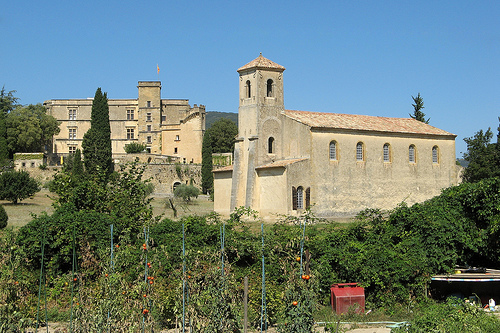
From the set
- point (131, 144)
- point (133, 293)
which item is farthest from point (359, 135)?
point (131, 144)

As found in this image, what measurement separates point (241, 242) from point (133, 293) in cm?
398

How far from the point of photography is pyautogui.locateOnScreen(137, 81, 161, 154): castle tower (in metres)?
75.2

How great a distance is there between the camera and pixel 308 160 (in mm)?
35656

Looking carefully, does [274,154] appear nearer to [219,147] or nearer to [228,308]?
[228,308]

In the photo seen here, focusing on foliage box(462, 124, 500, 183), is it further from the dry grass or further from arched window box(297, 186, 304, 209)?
the dry grass

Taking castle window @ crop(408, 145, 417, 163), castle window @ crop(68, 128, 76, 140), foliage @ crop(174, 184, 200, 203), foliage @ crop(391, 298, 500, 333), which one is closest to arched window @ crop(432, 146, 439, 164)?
Result: castle window @ crop(408, 145, 417, 163)

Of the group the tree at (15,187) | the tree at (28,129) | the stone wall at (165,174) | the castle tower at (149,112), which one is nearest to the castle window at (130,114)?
the castle tower at (149,112)

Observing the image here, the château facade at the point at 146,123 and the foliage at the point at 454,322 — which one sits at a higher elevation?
the château facade at the point at 146,123

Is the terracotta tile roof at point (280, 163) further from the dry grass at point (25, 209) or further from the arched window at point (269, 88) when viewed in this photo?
the dry grass at point (25, 209)

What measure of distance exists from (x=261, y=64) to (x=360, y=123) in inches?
309

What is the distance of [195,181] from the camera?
210ft

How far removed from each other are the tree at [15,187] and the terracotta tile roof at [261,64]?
17.7m

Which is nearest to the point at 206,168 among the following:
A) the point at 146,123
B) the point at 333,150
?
the point at 146,123

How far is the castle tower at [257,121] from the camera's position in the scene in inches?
1454
